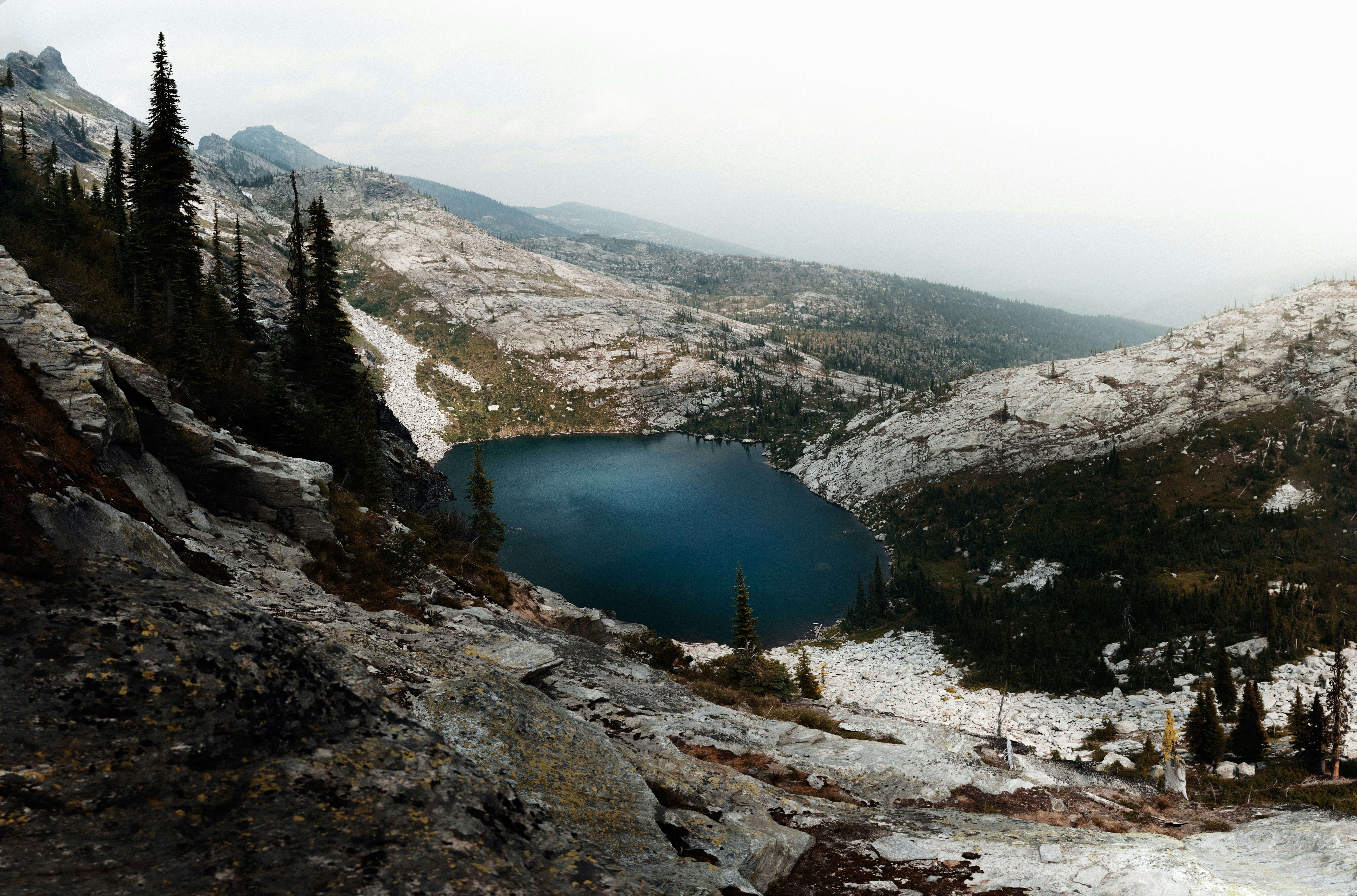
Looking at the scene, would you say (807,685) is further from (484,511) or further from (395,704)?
(395,704)

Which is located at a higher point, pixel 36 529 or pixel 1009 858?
pixel 36 529

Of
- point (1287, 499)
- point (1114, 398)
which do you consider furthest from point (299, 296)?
point (1114, 398)

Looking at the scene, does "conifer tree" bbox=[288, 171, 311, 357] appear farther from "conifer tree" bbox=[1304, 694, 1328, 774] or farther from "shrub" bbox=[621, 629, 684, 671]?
"conifer tree" bbox=[1304, 694, 1328, 774]

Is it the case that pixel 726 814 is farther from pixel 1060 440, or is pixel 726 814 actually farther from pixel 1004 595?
pixel 1060 440

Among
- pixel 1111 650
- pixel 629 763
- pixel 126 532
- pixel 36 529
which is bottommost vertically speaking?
pixel 1111 650

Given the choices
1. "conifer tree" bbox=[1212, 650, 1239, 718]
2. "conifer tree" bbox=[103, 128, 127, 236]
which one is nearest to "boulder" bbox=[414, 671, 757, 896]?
"conifer tree" bbox=[1212, 650, 1239, 718]

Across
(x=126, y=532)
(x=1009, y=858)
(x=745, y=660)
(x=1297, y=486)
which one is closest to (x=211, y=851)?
(x=126, y=532)

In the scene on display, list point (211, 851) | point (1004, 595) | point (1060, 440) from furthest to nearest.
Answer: point (1060, 440) → point (1004, 595) → point (211, 851)

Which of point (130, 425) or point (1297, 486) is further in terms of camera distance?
point (1297, 486)
